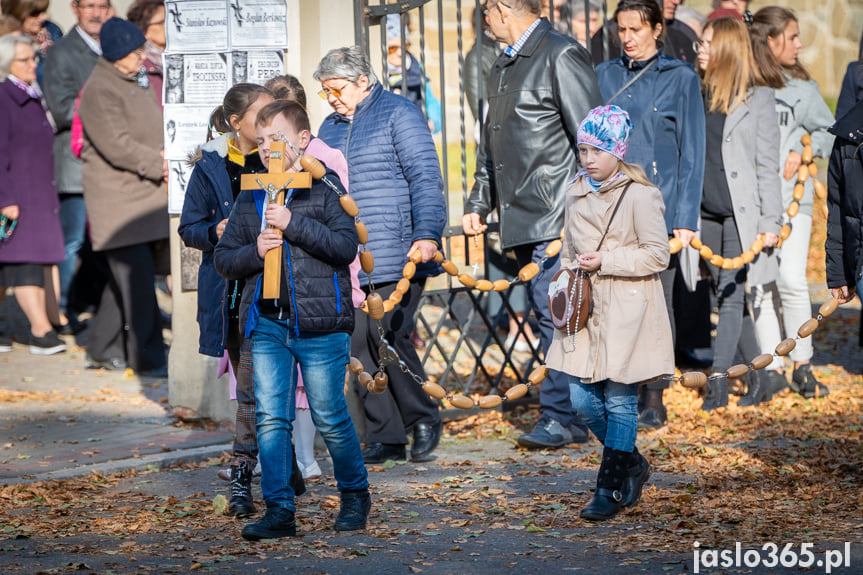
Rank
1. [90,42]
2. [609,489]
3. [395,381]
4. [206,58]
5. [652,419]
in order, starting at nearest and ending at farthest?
[609,489] < [395,381] < [206,58] < [652,419] < [90,42]

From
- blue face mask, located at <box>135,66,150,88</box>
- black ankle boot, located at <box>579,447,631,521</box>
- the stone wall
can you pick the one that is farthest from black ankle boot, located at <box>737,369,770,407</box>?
the stone wall

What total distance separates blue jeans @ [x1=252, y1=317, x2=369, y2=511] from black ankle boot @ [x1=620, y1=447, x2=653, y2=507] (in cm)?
127

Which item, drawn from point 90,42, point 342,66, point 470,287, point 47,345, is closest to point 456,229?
point 470,287

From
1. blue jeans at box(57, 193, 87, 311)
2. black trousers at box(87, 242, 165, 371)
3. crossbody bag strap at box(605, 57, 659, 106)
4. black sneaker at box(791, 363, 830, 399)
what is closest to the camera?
crossbody bag strap at box(605, 57, 659, 106)

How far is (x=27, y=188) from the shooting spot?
10.3 meters

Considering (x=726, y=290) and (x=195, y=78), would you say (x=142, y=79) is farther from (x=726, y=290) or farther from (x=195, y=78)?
(x=726, y=290)

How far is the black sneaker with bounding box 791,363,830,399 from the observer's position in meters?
8.82

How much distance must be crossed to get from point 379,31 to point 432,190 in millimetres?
1310

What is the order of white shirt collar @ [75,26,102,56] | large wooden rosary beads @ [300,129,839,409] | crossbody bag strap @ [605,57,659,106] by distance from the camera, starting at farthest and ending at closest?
white shirt collar @ [75,26,102,56] < crossbody bag strap @ [605,57,659,106] < large wooden rosary beads @ [300,129,839,409]

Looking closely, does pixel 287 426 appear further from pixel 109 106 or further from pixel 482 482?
pixel 109 106

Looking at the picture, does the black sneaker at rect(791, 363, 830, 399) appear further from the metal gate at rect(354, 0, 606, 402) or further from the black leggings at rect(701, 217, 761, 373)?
the metal gate at rect(354, 0, 606, 402)

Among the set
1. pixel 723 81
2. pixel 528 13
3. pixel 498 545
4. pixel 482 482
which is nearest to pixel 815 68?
pixel 723 81

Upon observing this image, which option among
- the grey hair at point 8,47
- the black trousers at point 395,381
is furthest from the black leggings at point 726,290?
the grey hair at point 8,47

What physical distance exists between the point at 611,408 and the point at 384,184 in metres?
1.94
